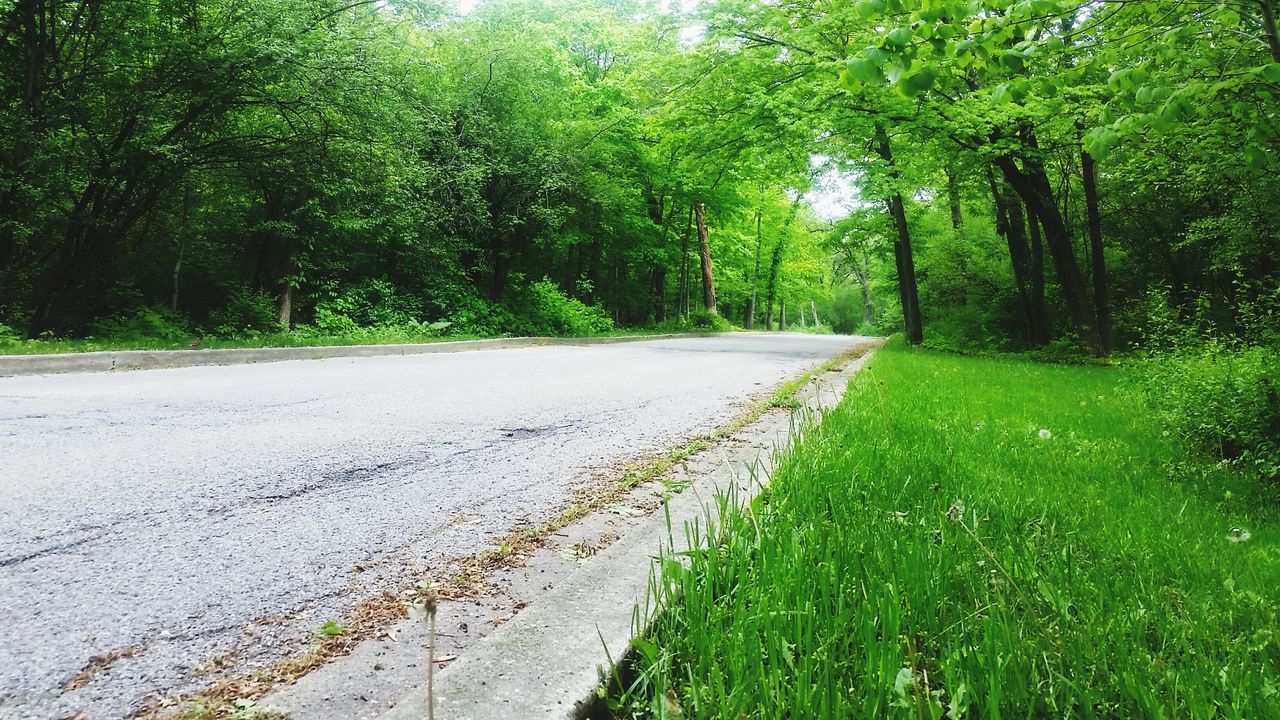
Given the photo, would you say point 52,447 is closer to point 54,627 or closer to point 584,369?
point 54,627

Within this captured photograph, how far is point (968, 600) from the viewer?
1754 millimetres

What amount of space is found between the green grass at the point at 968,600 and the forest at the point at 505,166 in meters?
1.56

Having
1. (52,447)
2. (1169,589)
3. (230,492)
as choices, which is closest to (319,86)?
(52,447)

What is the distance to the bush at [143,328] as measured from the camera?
35.9 ft

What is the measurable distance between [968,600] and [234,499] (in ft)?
9.73

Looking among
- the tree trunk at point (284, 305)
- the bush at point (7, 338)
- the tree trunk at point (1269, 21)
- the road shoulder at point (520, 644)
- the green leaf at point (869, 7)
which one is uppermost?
the tree trunk at point (1269, 21)

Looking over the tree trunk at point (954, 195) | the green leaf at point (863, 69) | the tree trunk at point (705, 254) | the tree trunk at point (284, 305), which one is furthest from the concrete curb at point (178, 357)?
the tree trunk at point (705, 254)

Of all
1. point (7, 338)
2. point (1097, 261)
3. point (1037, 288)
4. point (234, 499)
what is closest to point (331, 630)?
point (234, 499)

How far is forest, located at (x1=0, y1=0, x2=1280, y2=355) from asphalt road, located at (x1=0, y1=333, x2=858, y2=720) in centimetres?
286

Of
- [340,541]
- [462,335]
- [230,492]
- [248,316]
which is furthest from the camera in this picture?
[462,335]

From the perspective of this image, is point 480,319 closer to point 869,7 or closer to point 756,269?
point 869,7

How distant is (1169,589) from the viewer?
186 cm

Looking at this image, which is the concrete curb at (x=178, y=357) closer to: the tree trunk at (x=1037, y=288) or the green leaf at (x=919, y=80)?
the green leaf at (x=919, y=80)

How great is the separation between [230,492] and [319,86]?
1052 cm
